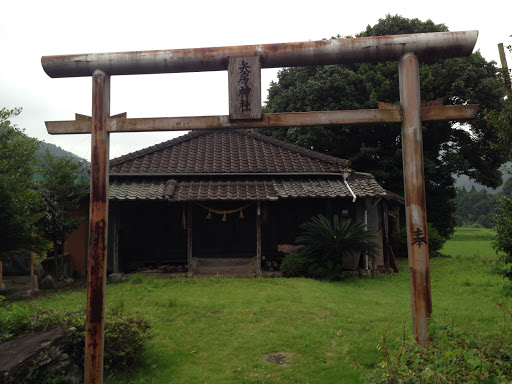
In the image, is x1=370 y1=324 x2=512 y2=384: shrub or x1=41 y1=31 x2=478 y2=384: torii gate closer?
x1=370 y1=324 x2=512 y2=384: shrub

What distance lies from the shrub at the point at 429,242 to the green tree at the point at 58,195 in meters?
13.0

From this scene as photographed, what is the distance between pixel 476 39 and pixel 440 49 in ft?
1.27

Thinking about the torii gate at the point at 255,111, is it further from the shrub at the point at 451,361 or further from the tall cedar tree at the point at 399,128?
the tall cedar tree at the point at 399,128

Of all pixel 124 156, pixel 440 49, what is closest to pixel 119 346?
pixel 440 49

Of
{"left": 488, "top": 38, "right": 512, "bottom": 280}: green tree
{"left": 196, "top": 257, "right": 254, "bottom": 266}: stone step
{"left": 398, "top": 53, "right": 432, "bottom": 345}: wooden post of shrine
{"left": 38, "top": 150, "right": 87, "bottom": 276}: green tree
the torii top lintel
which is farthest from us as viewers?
Answer: {"left": 196, "top": 257, "right": 254, "bottom": 266}: stone step

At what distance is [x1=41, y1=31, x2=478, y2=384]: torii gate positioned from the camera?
432 centimetres

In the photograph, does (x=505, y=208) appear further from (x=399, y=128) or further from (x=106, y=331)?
(x=399, y=128)

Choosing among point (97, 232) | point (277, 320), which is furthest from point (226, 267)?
point (97, 232)

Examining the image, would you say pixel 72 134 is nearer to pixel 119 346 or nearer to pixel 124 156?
pixel 119 346

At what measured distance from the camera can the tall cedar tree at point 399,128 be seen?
18.9m

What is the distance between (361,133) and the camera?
1994cm

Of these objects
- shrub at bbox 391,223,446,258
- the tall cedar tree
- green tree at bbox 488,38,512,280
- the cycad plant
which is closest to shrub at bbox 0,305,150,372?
green tree at bbox 488,38,512,280

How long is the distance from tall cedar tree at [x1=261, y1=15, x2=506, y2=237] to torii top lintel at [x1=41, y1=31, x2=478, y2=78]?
47.9 feet

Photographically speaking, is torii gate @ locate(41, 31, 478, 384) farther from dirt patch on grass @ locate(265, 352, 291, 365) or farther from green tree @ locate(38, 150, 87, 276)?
green tree @ locate(38, 150, 87, 276)
